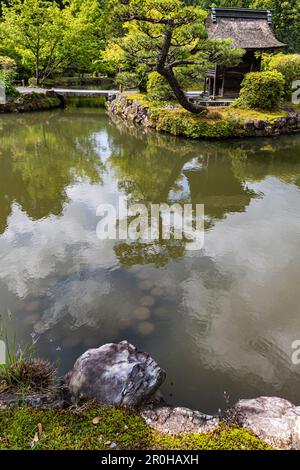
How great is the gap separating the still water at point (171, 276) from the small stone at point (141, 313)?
1 cm

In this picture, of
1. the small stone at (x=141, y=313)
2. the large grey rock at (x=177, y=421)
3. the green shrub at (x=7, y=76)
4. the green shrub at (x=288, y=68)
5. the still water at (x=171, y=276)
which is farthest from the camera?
the green shrub at (x=7, y=76)

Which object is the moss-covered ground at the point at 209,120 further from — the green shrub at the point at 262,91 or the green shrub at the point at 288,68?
the green shrub at the point at 288,68

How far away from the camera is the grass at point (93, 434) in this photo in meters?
2.78

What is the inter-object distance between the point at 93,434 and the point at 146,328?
194 centimetres

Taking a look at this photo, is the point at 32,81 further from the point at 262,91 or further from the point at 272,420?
the point at 272,420

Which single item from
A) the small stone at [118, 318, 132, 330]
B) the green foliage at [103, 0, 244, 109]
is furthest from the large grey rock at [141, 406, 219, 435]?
the green foliage at [103, 0, 244, 109]

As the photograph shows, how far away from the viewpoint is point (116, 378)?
3.35 metres

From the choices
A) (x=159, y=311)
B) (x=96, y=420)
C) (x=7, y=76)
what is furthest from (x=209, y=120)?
(x=96, y=420)

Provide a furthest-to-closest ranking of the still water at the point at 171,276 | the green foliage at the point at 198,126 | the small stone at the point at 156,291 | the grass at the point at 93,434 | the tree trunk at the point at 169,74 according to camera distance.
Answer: the green foliage at the point at 198,126, the tree trunk at the point at 169,74, the small stone at the point at 156,291, the still water at the point at 171,276, the grass at the point at 93,434

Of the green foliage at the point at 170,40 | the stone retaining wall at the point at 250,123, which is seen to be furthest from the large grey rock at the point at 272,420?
the stone retaining wall at the point at 250,123

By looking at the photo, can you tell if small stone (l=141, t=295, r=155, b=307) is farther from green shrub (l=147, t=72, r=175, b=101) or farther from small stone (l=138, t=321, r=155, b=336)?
green shrub (l=147, t=72, r=175, b=101)

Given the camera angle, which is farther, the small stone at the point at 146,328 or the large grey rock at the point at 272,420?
the small stone at the point at 146,328

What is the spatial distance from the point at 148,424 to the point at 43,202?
696cm

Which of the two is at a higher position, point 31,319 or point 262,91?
point 262,91
